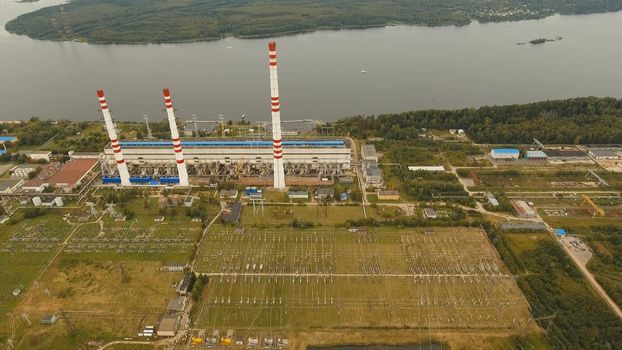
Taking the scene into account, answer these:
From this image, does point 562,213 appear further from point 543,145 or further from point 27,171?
point 27,171

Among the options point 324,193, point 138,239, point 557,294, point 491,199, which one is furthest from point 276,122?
point 557,294

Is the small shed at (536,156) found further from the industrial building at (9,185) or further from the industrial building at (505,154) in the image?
the industrial building at (9,185)

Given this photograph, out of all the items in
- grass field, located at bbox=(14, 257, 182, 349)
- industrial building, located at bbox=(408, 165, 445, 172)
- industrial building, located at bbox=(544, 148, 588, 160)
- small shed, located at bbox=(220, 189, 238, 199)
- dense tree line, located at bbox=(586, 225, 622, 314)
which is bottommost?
grass field, located at bbox=(14, 257, 182, 349)

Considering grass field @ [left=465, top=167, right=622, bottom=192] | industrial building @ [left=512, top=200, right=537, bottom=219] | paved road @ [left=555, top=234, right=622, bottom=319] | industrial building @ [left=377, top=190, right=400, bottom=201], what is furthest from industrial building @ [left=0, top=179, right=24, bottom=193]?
paved road @ [left=555, top=234, right=622, bottom=319]

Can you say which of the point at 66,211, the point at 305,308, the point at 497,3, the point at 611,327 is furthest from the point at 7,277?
the point at 497,3

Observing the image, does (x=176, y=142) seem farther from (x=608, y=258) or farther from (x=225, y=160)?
(x=608, y=258)

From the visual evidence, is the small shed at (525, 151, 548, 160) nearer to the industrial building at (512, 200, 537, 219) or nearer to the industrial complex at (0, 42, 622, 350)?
the industrial complex at (0, 42, 622, 350)
